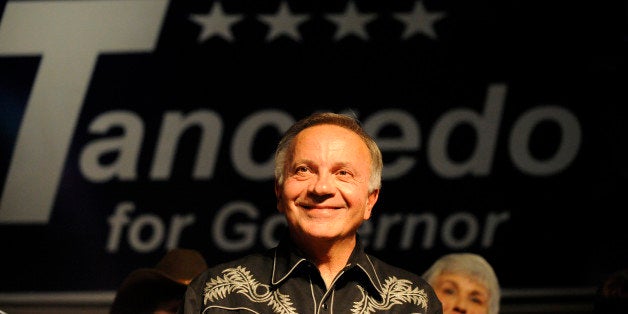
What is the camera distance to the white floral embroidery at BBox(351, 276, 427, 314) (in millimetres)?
2021

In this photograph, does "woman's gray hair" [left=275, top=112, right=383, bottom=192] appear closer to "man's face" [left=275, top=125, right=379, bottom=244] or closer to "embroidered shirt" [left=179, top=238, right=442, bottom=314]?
"man's face" [left=275, top=125, right=379, bottom=244]

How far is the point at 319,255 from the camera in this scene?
206 cm

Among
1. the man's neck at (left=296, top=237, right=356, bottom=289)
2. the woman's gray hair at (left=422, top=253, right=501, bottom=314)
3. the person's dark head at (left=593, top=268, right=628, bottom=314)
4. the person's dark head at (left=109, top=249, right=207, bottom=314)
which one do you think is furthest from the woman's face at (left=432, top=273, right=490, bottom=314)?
the man's neck at (left=296, top=237, right=356, bottom=289)

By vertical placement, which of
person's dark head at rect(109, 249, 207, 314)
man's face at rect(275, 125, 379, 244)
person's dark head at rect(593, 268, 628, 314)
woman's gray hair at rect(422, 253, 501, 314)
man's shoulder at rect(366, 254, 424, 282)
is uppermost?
person's dark head at rect(593, 268, 628, 314)

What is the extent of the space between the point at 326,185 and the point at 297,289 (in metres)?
0.24

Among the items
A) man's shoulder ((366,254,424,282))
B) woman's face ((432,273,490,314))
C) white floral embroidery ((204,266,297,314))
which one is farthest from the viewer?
woman's face ((432,273,490,314))

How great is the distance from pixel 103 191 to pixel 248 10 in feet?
3.20

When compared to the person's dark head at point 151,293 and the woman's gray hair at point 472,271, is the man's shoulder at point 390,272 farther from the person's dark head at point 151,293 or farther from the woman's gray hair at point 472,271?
the woman's gray hair at point 472,271

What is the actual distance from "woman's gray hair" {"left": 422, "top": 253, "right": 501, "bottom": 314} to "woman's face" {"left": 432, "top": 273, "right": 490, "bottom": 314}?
0.05 ft

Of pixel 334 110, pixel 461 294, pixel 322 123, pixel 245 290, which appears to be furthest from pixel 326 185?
pixel 334 110

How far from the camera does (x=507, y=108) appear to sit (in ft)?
12.6

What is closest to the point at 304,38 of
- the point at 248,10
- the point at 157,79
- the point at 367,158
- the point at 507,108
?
the point at 248,10

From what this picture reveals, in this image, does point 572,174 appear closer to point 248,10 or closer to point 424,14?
point 424,14

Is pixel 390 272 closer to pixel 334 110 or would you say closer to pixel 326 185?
pixel 326 185
